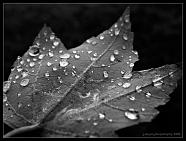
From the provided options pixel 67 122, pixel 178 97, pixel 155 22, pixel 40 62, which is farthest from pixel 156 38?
pixel 67 122

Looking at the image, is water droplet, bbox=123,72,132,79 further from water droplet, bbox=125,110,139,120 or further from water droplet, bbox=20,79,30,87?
water droplet, bbox=20,79,30,87

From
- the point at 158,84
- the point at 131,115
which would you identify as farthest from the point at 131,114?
the point at 158,84

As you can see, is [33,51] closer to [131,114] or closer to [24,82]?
[24,82]

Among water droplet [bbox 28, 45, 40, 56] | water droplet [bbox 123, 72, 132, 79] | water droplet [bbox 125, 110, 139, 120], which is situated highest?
water droplet [bbox 28, 45, 40, 56]

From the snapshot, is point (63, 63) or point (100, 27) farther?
point (100, 27)

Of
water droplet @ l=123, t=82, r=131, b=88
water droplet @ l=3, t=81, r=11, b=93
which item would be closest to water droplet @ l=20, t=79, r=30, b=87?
water droplet @ l=3, t=81, r=11, b=93

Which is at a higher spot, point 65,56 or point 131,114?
point 65,56

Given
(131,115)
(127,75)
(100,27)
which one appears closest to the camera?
(131,115)

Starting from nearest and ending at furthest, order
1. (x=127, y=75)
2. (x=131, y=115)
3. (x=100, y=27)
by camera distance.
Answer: (x=131, y=115), (x=127, y=75), (x=100, y=27)
